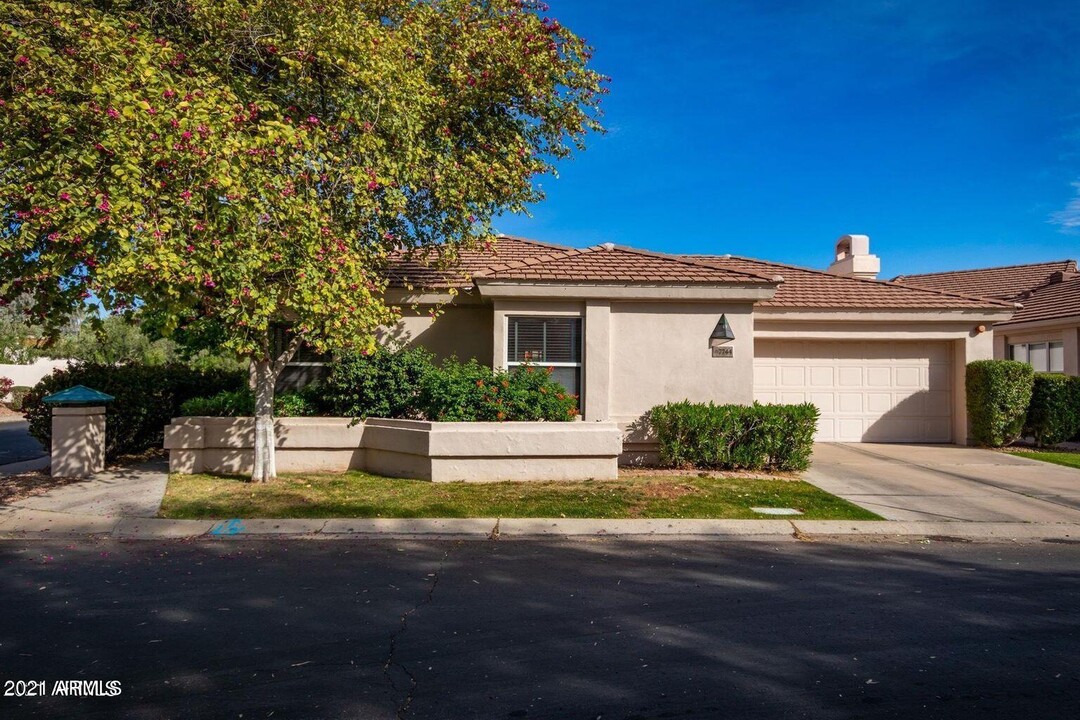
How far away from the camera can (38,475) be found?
34.7ft

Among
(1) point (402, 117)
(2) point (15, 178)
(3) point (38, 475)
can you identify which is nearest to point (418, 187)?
(1) point (402, 117)

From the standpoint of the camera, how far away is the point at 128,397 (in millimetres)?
12250

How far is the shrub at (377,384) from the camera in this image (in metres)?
10.8

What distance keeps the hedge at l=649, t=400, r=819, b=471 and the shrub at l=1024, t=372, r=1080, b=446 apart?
6.25 m

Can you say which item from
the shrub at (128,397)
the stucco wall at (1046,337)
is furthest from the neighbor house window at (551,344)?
the stucco wall at (1046,337)

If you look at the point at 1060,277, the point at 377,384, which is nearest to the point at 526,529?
the point at 377,384

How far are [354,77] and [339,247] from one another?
7.75 ft

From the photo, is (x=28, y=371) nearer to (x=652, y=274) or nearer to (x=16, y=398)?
(x=16, y=398)

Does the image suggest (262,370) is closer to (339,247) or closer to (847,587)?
(339,247)

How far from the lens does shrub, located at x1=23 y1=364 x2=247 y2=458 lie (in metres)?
11.7

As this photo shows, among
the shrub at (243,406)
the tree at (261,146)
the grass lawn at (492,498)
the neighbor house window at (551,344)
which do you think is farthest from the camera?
the neighbor house window at (551,344)

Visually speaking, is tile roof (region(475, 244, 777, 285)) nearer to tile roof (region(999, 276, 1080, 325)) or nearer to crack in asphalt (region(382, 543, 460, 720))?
crack in asphalt (region(382, 543, 460, 720))

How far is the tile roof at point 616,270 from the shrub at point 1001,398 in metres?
5.29

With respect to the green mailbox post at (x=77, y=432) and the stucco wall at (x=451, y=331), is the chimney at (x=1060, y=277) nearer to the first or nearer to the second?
the stucco wall at (x=451, y=331)
